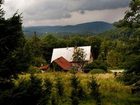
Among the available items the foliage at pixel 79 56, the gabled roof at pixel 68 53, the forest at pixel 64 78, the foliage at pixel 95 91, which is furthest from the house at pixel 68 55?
the foliage at pixel 95 91

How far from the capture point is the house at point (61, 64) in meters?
89.8

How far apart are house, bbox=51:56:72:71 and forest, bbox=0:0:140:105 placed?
43.6 feet

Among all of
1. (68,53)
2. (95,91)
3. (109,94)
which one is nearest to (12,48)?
(95,91)

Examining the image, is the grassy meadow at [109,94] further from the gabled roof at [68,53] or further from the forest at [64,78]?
the gabled roof at [68,53]

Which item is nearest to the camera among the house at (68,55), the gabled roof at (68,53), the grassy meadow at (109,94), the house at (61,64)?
the grassy meadow at (109,94)

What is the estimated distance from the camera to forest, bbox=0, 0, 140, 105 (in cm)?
1487

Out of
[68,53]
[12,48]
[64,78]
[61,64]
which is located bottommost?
[61,64]

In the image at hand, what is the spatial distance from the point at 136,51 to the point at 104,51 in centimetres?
8886

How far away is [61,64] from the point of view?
92688 mm

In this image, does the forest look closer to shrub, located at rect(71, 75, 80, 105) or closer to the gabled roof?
shrub, located at rect(71, 75, 80, 105)

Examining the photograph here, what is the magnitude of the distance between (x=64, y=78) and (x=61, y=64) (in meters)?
51.1

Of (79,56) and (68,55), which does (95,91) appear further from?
(68,55)

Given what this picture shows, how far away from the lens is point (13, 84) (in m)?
15.4

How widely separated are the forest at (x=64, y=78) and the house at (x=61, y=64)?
524 inches
